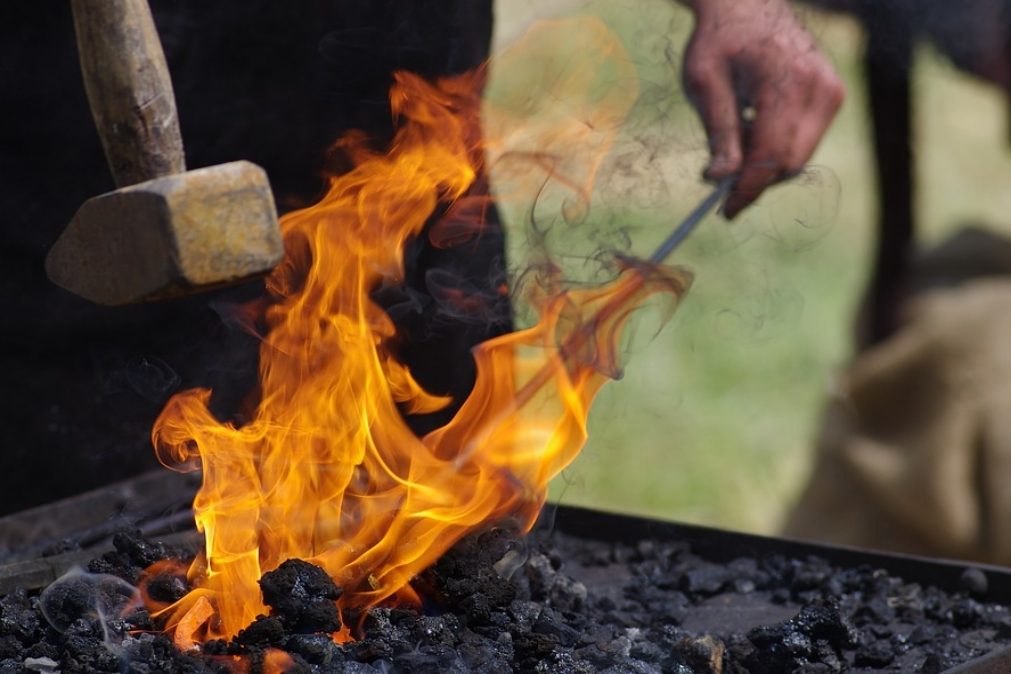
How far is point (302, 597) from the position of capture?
2.11m

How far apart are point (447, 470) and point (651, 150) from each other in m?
1.03

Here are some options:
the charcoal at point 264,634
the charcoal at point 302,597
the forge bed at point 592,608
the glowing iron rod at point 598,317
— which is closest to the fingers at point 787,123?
the glowing iron rod at point 598,317

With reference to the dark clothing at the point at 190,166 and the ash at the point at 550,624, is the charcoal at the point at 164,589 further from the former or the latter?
the dark clothing at the point at 190,166

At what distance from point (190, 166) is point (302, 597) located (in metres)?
1.19

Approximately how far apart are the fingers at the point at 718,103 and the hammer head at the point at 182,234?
119cm

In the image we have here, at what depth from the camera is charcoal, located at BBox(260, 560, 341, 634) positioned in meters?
2.09

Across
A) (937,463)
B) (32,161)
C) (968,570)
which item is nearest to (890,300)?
(937,463)

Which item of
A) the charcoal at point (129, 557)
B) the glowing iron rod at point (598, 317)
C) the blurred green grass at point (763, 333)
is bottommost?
the blurred green grass at point (763, 333)

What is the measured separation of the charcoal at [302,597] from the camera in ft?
6.86

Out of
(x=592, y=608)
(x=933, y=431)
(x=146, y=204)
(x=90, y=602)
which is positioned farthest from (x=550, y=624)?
(x=933, y=431)

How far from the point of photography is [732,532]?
2869mm

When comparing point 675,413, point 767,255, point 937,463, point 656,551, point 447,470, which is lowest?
point 675,413

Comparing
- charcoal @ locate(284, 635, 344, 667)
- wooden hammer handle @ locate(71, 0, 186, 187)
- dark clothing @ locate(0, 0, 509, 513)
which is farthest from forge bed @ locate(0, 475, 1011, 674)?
wooden hammer handle @ locate(71, 0, 186, 187)

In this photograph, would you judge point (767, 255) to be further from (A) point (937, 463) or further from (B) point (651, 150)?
(B) point (651, 150)
